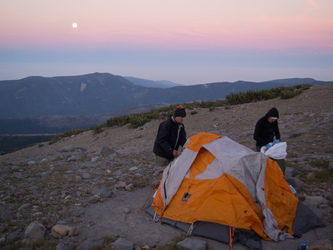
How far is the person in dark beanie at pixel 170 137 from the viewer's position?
20.3 feet

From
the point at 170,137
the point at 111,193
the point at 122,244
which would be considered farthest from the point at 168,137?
the point at 122,244

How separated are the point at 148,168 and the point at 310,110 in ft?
32.8

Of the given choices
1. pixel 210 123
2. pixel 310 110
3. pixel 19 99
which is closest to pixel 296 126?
pixel 310 110

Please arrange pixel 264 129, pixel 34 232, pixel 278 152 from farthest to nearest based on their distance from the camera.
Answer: pixel 264 129, pixel 278 152, pixel 34 232

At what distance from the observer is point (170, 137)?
6379 millimetres

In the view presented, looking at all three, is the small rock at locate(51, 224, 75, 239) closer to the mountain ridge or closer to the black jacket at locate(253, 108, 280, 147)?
the black jacket at locate(253, 108, 280, 147)

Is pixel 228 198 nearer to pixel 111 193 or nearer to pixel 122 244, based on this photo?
pixel 122 244

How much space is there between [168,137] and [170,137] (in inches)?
2.2

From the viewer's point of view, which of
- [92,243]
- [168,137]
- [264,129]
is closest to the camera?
[92,243]

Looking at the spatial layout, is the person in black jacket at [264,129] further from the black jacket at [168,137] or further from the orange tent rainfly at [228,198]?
the black jacket at [168,137]

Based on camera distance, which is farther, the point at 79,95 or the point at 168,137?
the point at 79,95

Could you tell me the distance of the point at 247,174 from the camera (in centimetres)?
518

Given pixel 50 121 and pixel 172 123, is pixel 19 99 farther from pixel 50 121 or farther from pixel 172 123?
pixel 172 123

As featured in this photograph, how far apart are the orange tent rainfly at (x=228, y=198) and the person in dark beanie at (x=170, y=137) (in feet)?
1.87
